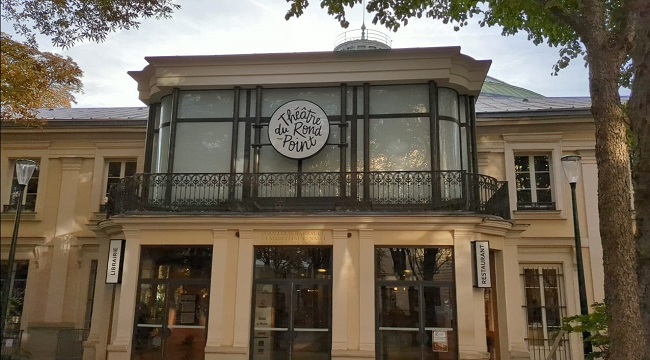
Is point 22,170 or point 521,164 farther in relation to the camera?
point 521,164

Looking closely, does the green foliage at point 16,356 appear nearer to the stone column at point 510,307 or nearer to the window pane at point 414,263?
the window pane at point 414,263

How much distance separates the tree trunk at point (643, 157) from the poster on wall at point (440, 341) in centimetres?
591

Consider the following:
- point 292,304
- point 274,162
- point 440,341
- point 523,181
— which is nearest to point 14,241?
point 292,304

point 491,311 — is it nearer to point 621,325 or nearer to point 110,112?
point 621,325

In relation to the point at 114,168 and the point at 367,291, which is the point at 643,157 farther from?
the point at 114,168

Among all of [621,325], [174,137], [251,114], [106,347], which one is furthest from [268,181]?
[621,325]

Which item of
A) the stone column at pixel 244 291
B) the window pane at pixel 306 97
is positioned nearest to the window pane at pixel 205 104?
the window pane at pixel 306 97

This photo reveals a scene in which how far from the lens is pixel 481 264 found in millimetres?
11531

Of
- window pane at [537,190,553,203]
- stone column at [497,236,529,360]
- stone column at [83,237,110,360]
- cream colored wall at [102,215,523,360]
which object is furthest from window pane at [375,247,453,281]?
stone column at [83,237,110,360]

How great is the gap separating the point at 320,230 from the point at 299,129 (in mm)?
2732

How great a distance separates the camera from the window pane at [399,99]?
13109mm

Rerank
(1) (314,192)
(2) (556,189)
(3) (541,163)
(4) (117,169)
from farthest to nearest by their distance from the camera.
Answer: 1. (4) (117,169)
2. (3) (541,163)
3. (2) (556,189)
4. (1) (314,192)

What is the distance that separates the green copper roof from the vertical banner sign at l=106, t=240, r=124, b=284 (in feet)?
53.2

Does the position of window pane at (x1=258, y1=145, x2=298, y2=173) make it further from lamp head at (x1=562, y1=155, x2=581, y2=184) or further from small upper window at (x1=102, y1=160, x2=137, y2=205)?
small upper window at (x1=102, y1=160, x2=137, y2=205)
